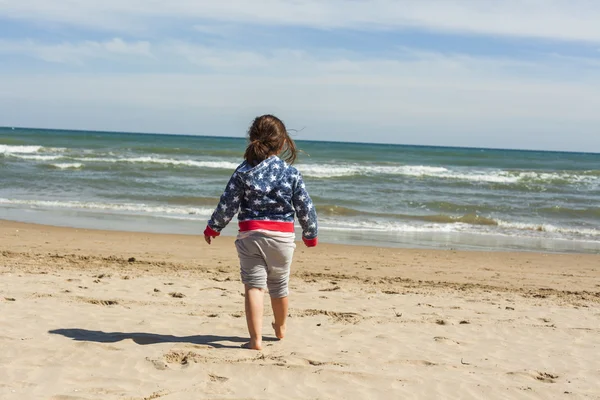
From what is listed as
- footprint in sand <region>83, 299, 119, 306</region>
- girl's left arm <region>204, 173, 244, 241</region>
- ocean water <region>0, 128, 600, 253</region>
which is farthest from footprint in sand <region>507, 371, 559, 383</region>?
ocean water <region>0, 128, 600, 253</region>

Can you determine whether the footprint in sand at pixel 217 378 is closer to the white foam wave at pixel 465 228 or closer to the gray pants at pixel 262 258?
the gray pants at pixel 262 258

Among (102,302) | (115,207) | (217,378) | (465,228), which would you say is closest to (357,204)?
(465,228)

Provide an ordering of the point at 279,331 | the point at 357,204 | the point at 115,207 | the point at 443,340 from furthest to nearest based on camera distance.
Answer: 1. the point at 357,204
2. the point at 115,207
3. the point at 443,340
4. the point at 279,331

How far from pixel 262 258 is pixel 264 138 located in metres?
0.75

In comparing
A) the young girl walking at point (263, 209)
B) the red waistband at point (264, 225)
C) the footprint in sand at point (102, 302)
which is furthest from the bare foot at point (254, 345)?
A: the footprint in sand at point (102, 302)

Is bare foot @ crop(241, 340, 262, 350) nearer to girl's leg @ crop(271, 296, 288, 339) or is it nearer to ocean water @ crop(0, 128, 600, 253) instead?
girl's leg @ crop(271, 296, 288, 339)

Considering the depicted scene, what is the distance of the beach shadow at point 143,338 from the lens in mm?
4336

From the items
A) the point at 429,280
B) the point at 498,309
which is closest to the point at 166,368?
the point at 498,309

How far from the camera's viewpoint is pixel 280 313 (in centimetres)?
450

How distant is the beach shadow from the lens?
14.2ft

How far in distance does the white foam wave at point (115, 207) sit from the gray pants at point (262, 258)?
10.0 m

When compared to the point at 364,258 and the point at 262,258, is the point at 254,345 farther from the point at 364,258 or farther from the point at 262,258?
the point at 364,258

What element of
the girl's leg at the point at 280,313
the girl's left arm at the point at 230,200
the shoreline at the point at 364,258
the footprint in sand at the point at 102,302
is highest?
the girl's left arm at the point at 230,200

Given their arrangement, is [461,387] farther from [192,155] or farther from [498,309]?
[192,155]
